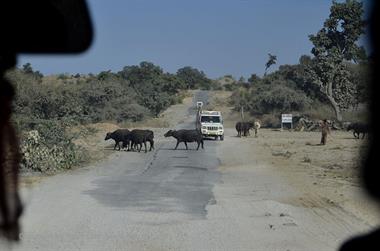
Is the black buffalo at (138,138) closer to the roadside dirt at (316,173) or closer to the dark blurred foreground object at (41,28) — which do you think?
the roadside dirt at (316,173)

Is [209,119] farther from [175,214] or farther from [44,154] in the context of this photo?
[175,214]

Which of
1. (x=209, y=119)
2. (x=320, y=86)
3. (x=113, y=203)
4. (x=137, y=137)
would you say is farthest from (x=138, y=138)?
(x=320, y=86)

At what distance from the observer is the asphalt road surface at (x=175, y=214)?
10648mm

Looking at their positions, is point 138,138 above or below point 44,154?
below

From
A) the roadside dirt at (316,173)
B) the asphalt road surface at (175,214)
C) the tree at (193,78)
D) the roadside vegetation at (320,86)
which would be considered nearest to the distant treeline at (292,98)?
the roadside vegetation at (320,86)

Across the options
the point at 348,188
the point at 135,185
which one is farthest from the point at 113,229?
the point at 348,188

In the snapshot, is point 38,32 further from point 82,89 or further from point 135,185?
point 82,89

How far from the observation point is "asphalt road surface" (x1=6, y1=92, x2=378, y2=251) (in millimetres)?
10648

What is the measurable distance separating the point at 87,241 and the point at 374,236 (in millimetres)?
8181

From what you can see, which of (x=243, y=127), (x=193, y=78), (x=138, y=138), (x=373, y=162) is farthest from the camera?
(x=193, y=78)

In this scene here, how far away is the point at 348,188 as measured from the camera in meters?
18.1

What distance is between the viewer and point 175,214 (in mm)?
13453

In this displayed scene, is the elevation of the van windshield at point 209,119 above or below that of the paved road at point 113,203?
above

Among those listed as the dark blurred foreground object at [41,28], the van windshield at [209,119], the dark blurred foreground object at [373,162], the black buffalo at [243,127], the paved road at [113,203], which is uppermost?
the dark blurred foreground object at [41,28]
